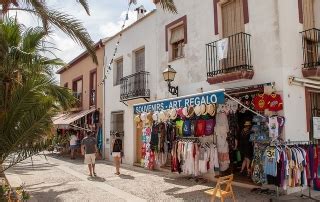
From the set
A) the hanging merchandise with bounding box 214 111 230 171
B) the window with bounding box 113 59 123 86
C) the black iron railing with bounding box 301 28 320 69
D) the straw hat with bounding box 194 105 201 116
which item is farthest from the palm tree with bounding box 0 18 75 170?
the window with bounding box 113 59 123 86

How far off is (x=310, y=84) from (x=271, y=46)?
5.25 feet

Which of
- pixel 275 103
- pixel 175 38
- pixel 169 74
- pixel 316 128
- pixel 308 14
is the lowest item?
pixel 316 128

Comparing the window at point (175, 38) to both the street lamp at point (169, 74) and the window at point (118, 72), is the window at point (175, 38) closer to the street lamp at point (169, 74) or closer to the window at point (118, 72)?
the street lamp at point (169, 74)

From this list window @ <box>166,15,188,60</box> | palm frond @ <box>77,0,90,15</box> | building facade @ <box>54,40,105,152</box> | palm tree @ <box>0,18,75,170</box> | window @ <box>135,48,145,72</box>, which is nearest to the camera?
palm tree @ <box>0,18,75,170</box>

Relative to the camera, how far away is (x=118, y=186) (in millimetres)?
10922

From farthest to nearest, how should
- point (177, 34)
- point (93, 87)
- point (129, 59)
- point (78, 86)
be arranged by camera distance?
point (78, 86) < point (93, 87) < point (129, 59) < point (177, 34)

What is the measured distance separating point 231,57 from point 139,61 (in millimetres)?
6883

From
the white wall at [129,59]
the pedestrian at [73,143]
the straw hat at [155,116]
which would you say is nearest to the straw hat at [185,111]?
the straw hat at [155,116]

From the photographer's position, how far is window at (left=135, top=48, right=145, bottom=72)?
1647 cm

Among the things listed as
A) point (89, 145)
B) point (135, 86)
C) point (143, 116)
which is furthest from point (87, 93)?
point (143, 116)

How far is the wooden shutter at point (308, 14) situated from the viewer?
10.3 m

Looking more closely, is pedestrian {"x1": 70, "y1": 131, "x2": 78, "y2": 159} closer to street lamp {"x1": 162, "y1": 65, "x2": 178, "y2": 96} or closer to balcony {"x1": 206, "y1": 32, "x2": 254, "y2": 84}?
street lamp {"x1": 162, "y1": 65, "x2": 178, "y2": 96}

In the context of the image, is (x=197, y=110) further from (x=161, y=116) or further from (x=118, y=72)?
(x=118, y=72)

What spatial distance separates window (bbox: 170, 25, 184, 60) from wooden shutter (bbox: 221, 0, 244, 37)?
2.40 m
